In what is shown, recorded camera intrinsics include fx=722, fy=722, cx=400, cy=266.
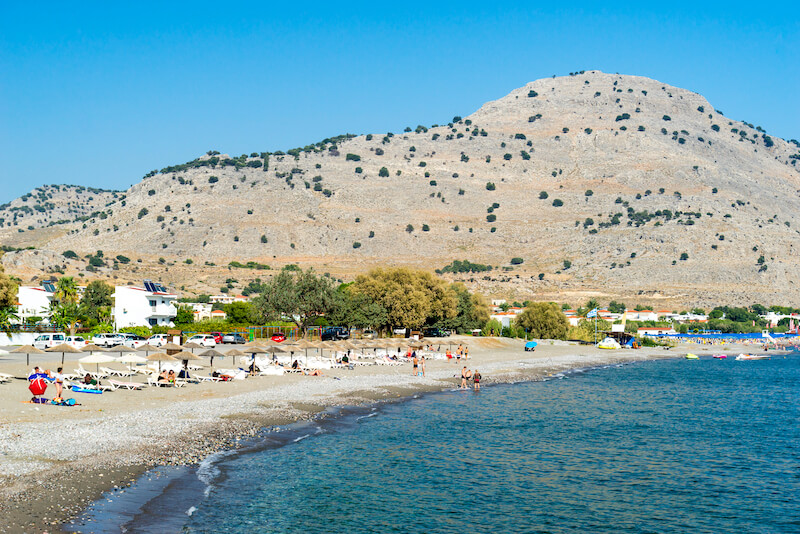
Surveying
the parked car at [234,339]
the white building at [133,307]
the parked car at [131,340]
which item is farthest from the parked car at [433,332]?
the parked car at [131,340]

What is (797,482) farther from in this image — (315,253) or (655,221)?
(655,221)

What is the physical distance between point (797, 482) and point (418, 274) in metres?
68.6

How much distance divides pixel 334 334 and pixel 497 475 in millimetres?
63554

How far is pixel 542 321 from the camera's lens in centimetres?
11112

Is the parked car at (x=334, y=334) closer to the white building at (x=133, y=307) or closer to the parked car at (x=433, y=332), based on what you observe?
the parked car at (x=433, y=332)

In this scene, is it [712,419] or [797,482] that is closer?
[797,482]

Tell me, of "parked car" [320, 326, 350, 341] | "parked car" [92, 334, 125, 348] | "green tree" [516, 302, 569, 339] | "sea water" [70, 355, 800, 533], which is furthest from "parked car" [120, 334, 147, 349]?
"green tree" [516, 302, 569, 339]

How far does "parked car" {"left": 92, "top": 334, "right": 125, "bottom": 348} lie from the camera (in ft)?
224

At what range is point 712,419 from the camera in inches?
1681

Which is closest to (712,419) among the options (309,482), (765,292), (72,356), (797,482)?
(797,482)

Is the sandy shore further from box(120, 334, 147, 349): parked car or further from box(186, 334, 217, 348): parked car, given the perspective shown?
box(186, 334, 217, 348): parked car

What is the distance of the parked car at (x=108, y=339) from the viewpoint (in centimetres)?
6838

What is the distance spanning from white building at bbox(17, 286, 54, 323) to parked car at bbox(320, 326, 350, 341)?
34514 millimetres

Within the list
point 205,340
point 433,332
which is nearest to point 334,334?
point 433,332
